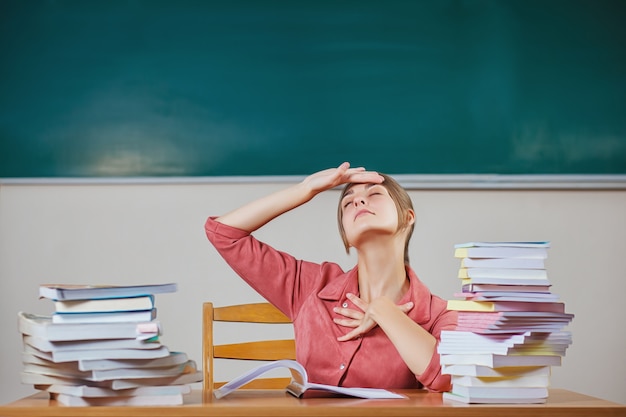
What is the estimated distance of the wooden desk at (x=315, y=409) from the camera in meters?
1.34

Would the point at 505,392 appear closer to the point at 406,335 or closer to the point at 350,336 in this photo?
the point at 406,335

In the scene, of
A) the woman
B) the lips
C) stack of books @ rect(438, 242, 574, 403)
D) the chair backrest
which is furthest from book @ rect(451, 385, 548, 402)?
the chair backrest

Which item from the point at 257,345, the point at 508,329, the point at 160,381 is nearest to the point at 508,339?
the point at 508,329

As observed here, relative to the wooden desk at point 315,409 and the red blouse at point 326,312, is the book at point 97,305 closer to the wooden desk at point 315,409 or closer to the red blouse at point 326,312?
the wooden desk at point 315,409

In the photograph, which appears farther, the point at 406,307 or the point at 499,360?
the point at 406,307

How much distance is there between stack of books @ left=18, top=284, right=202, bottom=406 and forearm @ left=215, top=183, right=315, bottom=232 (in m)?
0.58

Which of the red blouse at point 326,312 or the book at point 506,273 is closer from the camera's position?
the book at point 506,273

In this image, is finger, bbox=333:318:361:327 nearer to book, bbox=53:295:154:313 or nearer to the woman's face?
the woman's face

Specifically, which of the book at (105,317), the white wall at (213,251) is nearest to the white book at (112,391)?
the book at (105,317)

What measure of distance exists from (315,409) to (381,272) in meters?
0.70

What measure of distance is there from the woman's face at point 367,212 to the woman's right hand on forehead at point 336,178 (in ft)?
0.07

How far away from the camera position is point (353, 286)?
6.64 ft

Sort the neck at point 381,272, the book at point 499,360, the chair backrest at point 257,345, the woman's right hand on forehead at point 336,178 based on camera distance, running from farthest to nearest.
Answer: the chair backrest at point 257,345 < the neck at point 381,272 < the woman's right hand on forehead at point 336,178 < the book at point 499,360

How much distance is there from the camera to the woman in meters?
1.88
